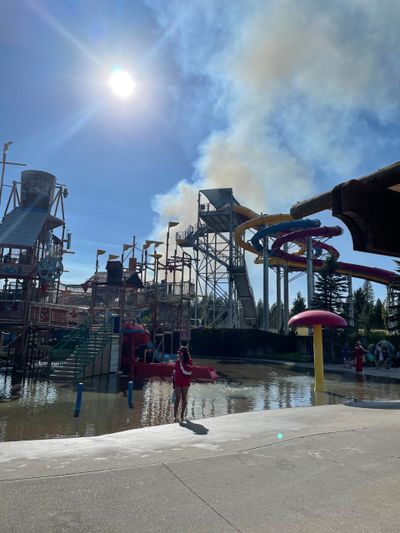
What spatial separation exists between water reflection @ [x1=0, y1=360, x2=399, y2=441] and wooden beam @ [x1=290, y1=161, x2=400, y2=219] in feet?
24.8

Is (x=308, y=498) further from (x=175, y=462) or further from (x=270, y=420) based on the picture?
(x=270, y=420)

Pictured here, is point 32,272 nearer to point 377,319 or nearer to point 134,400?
point 134,400

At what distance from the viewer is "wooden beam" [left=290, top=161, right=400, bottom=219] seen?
3.22 m

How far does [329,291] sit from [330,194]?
37408 millimetres

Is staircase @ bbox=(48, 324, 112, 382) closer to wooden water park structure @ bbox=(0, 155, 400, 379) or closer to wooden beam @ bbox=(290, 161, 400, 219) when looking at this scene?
wooden water park structure @ bbox=(0, 155, 400, 379)

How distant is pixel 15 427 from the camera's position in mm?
9852

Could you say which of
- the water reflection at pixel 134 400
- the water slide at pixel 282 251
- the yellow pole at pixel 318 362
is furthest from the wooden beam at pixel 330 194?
the water slide at pixel 282 251

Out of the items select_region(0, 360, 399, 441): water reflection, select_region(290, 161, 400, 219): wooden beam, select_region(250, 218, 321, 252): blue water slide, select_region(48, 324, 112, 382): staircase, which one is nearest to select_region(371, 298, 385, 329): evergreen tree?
select_region(250, 218, 321, 252): blue water slide

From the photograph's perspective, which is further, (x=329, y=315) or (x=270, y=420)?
(x=329, y=315)

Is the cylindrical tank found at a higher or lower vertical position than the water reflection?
higher

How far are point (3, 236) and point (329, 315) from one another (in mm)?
21192

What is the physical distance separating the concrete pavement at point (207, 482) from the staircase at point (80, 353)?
495 inches

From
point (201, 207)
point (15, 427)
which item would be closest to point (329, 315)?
point (15, 427)

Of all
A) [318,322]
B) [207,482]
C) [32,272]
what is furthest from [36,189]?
[207,482]
